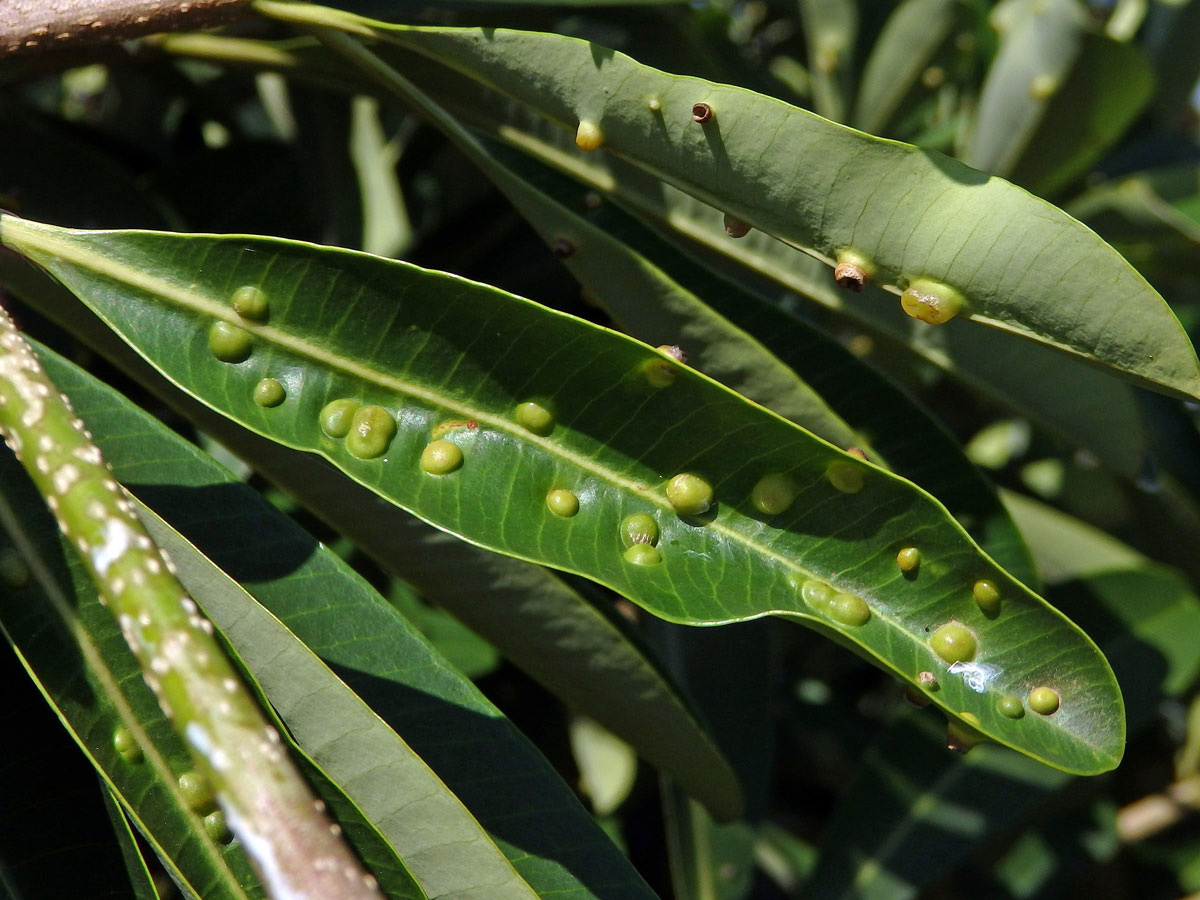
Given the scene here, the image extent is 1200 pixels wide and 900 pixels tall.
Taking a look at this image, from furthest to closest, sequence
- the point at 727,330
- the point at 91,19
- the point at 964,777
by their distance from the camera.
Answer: the point at 964,777 < the point at 727,330 < the point at 91,19

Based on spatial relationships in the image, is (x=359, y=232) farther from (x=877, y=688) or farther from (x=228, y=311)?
(x=877, y=688)

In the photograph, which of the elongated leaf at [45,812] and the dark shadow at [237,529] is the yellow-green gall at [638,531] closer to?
the dark shadow at [237,529]

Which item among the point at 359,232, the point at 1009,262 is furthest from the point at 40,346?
the point at 359,232

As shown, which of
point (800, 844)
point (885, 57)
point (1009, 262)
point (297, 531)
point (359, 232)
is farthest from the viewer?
point (800, 844)

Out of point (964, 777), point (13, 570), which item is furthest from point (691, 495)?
point (964, 777)

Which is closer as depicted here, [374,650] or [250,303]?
[250,303]

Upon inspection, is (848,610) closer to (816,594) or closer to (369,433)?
(816,594)
